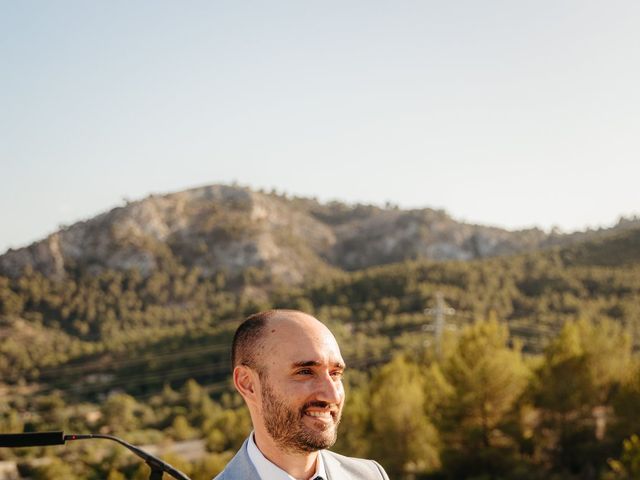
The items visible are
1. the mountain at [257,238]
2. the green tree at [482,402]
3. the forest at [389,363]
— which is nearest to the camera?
the green tree at [482,402]

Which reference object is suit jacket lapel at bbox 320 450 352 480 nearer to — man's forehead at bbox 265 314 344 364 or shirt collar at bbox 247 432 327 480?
shirt collar at bbox 247 432 327 480

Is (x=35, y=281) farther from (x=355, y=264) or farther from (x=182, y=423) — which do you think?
(x=355, y=264)

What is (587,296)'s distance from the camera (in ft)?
192

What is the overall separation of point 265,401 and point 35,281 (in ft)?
302

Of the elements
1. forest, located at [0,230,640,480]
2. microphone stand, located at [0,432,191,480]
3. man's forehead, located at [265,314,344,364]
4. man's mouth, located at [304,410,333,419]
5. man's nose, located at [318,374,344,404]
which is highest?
man's forehead, located at [265,314,344,364]

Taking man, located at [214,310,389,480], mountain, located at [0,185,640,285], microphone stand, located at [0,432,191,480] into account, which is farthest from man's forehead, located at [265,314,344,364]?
mountain, located at [0,185,640,285]

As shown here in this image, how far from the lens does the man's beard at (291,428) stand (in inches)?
63.4

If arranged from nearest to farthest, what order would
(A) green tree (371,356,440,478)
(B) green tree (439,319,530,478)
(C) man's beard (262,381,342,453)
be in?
(C) man's beard (262,381,342,453) → (B) green tree (439,319,530,478) → (A) green tree (371,356,440,478)

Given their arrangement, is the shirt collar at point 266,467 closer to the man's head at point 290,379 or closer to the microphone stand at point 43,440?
the man's head at point 290,379

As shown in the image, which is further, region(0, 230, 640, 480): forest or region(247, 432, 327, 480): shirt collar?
region(0, 230, 640, 480): forest

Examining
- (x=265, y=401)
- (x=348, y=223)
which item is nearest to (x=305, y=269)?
(x=348, y=223)

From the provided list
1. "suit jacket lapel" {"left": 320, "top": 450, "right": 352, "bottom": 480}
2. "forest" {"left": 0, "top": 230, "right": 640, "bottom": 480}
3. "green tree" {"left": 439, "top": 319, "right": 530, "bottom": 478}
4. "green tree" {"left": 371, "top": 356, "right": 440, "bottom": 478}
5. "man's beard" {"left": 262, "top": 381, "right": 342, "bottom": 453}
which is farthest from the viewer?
"green tree" {"left": 371, "top": 356, "right": 440, "bottom": 478}

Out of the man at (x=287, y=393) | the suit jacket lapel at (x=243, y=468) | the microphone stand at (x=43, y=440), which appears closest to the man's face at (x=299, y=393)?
the man at (x=287, y=393)

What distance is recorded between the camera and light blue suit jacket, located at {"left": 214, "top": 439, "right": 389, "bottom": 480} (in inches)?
65.6
